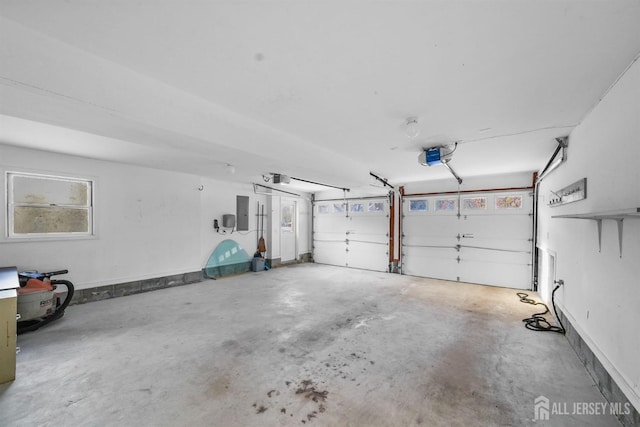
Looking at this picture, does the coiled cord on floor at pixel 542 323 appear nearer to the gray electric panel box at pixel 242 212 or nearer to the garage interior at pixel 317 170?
the garage interior at pixel 317 170

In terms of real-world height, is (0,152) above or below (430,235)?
above

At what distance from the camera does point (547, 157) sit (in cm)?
412

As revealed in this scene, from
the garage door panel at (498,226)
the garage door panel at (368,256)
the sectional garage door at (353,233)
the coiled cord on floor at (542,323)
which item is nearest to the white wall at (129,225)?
the sectional garage door at (353,233)

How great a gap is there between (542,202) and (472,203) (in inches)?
52.9

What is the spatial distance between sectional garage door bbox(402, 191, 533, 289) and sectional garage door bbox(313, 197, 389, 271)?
0.68 metres

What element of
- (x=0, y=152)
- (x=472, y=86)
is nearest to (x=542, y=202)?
(x=472, y=86)

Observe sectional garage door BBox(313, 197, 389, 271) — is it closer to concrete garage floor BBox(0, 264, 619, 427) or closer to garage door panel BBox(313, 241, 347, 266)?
garage door panel BBox(313, 241, 347, 266)

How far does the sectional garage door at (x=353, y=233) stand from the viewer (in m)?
7.34

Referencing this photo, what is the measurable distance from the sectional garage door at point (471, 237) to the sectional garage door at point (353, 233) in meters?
0.68

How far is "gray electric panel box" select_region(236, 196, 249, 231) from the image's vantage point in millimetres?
6699

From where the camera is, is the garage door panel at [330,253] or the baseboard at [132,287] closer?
the baseboard at [132,287]

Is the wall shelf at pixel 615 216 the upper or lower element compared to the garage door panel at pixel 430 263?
upper

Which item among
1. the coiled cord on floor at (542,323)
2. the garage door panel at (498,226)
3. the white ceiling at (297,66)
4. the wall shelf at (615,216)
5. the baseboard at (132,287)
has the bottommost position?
the coiled cord on floor at (542,323)

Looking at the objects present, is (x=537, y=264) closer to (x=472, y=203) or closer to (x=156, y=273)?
(x=472, y=203)
